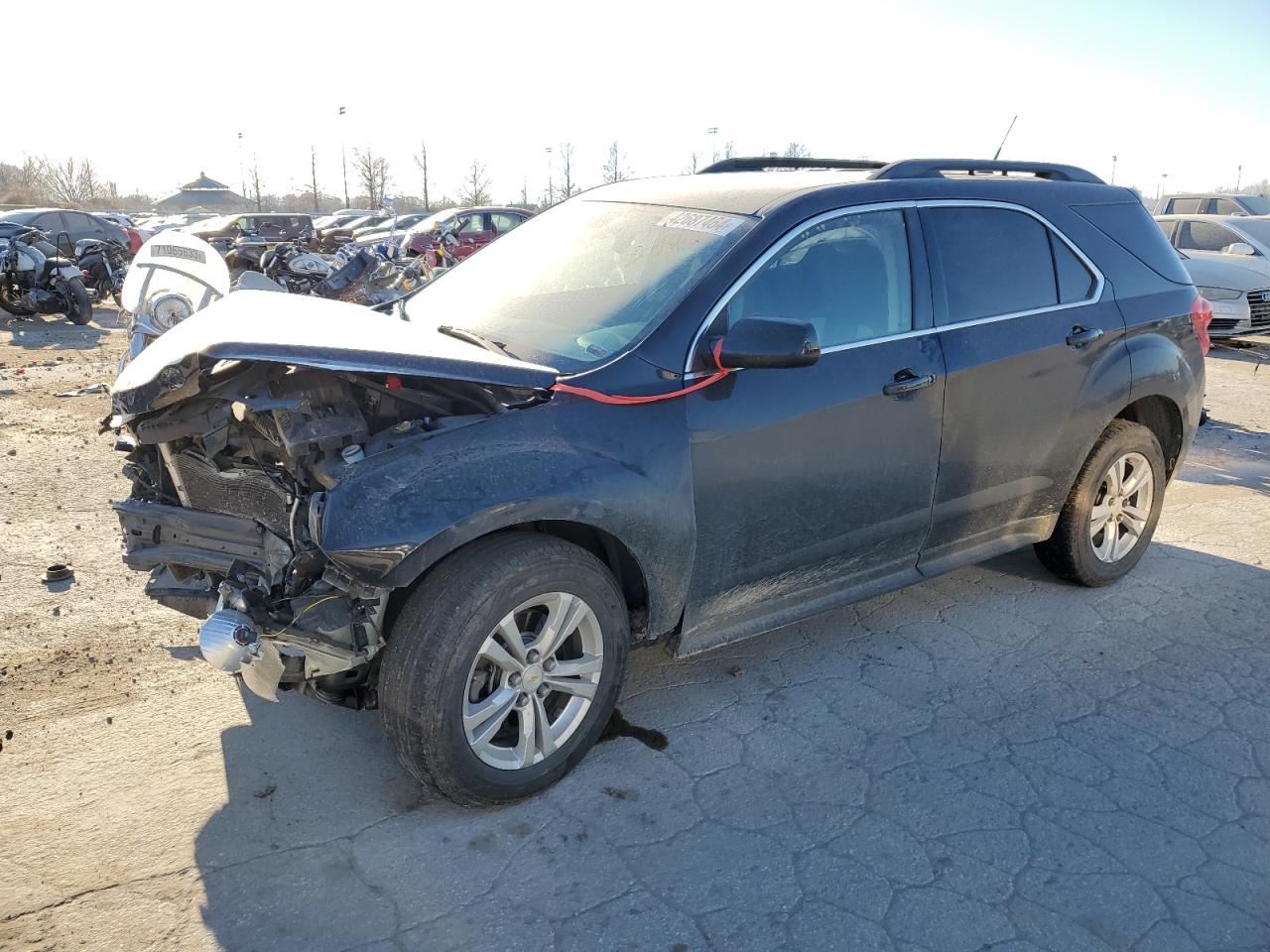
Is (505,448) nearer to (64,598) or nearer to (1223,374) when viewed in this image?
(64,598)

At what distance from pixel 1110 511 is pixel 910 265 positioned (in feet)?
6.42

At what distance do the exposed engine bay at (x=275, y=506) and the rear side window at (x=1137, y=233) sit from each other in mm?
3141

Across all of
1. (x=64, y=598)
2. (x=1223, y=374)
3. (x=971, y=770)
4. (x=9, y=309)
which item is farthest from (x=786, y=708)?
(x=9, y=309)

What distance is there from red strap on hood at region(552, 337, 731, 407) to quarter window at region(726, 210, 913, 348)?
0.19 m

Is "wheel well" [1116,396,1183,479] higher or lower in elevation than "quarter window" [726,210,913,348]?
lower

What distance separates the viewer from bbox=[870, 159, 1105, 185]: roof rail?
406 centimetres

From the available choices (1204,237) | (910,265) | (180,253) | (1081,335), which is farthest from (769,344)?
(1204,237)

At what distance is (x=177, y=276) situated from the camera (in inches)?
194

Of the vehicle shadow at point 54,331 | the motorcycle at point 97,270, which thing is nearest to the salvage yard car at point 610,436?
the vehicle shadow at point 54,331

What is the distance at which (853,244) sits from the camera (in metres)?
3.76

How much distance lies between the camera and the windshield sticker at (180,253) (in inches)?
197

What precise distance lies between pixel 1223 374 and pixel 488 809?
39.2 ft

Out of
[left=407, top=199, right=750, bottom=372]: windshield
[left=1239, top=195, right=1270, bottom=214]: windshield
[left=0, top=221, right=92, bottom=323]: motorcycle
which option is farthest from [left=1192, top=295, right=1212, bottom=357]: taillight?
[left=0, top=221, right=92, bottom=323]: motorcycle

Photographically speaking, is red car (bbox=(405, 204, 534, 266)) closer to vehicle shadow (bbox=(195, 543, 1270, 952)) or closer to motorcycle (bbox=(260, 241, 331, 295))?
motorcycle (bbox=(260, 241, 331, 295))
